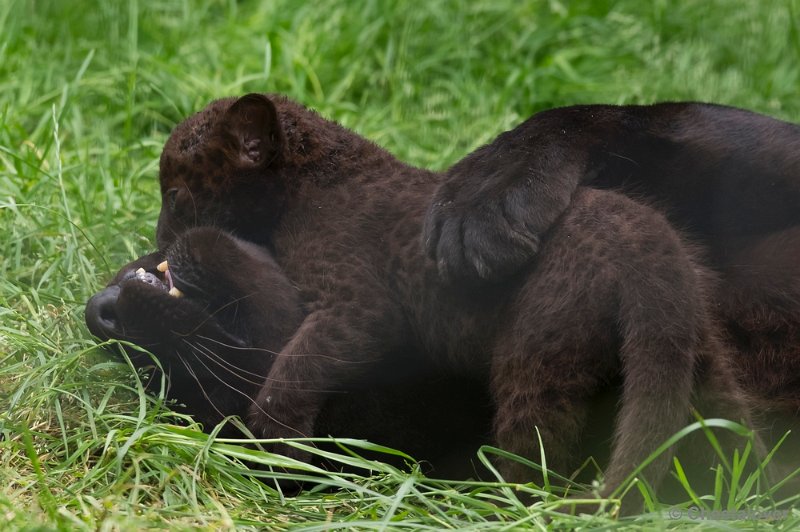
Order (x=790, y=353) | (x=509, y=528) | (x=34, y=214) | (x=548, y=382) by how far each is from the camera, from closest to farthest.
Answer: (x=509, y=528) → (x=548, y=382) → (x=790, y=353) → (x=34, y=214)

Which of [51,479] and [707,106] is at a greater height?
[707,106]

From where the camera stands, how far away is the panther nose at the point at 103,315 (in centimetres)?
315

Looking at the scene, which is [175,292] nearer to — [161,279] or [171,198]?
[161,279]

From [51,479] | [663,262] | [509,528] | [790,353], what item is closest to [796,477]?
[790,353]

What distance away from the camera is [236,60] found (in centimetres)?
524

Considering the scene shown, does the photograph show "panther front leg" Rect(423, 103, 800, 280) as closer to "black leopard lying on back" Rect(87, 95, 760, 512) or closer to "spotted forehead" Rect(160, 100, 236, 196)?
"black leopard lying on back" Rect(87, 95, 760, 512)

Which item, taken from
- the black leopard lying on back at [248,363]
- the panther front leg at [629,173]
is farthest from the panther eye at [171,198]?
the panther front leg at [629,173]

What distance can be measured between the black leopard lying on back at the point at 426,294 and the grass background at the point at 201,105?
0.69ft

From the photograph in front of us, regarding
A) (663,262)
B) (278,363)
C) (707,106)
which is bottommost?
(278,363)

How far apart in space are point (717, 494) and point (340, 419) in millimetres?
989

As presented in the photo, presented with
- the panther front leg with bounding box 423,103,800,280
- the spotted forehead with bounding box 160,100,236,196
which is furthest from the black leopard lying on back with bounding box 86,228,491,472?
the panther front leg with bounding box 423,103,800,280

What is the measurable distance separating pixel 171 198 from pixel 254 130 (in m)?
0.35

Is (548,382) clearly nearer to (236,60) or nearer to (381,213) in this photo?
(381,213)

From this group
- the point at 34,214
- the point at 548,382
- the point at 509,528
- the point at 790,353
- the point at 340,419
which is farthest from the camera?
the point at 34,214
